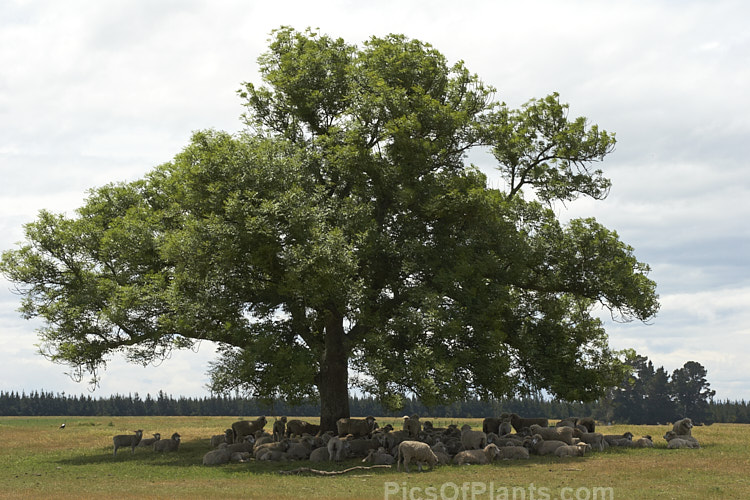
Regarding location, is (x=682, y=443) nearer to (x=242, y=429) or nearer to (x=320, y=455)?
(x=320, y=455)

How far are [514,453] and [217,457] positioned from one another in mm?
13151

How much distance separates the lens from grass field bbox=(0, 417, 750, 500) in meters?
20.0

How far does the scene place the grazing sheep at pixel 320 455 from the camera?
96.9 feet

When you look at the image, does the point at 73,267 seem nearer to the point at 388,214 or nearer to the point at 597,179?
the point at 388,214

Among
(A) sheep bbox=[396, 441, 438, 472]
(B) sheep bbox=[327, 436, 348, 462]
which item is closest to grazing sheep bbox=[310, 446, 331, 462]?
(B) sheep bbox=[327, 436, 348, 462]

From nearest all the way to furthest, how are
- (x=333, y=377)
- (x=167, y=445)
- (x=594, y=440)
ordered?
(x=594, y=440) < (x=333, y=377) < (x=167, y=445)

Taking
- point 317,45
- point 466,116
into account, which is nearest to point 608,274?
point 466,116

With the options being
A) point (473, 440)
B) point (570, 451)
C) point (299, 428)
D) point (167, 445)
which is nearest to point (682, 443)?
point (570, 451)

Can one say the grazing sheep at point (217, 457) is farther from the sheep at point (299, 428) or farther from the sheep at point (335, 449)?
the sheep at point (299, 428)

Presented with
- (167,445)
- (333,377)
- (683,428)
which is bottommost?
(167,445)

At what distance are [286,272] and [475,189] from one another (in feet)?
35.4

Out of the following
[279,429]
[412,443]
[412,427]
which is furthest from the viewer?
[279,429]

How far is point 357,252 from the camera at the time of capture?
32.3m

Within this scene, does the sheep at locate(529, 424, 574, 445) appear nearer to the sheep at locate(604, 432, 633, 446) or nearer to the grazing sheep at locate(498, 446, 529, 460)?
the sheep at locate(604, 432, 633, 446)
